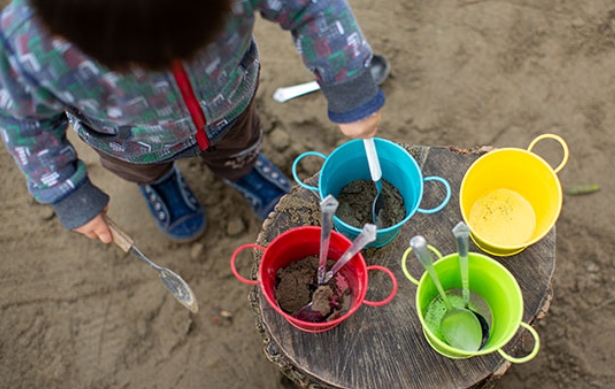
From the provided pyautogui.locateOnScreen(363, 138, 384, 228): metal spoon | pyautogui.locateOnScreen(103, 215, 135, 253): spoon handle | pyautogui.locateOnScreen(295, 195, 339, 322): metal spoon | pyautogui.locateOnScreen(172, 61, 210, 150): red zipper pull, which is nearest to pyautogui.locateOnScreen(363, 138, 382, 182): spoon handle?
pyautogui.locateOnScreen(363, 138, 384, 228): metal spoon

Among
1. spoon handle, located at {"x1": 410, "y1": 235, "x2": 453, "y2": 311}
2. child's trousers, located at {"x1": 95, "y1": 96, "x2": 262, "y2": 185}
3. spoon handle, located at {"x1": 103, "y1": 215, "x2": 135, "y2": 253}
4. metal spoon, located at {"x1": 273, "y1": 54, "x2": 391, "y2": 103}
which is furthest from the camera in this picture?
metal spoon, located at {"x1": 273, "y1": 54, "x2": 391, "y2": 103}

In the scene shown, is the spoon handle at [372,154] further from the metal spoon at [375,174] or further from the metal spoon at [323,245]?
the metal spoon at [323,245]

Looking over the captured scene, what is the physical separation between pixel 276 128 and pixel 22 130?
1.11 metres

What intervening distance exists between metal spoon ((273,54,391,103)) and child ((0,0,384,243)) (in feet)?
2.26

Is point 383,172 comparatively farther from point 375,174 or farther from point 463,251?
point 463,251

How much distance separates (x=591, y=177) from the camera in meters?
1.81

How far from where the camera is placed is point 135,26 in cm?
62

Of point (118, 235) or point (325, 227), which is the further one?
point (118, 235)

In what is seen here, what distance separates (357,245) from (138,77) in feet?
1.55

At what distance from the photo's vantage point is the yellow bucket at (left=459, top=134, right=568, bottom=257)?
1.05m

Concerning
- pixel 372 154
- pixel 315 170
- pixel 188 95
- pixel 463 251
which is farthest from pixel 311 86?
pixel 463 251

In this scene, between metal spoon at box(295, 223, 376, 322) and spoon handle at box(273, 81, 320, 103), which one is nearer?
metal spoon at box(295, 223, 376, 322)

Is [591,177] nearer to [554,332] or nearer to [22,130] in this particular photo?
[554,332]

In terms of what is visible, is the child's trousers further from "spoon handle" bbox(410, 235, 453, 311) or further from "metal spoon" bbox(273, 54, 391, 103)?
"spoon handle" bbox(410, 235, 453, 311)
